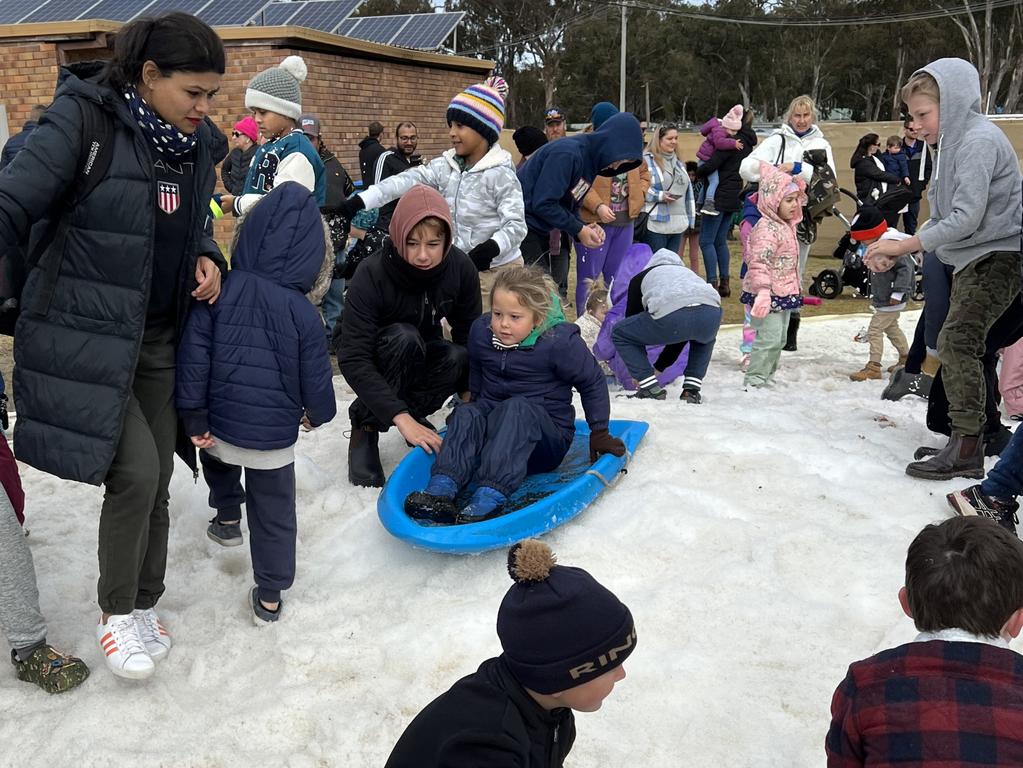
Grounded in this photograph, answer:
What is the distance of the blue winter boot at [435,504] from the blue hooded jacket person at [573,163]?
8.87 ft

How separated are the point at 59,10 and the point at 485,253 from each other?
11.9m

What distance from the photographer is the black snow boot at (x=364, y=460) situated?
4.37 meters

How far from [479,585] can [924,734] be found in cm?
191

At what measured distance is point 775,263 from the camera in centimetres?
612

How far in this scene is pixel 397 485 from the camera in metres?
3.89

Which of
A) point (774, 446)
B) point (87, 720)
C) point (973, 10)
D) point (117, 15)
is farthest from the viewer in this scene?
point (973, 10)

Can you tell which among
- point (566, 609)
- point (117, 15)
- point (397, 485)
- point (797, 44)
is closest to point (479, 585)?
point (397, 485)

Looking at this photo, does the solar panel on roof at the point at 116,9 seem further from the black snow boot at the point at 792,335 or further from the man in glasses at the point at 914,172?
the man in glasses at the point at 914,172

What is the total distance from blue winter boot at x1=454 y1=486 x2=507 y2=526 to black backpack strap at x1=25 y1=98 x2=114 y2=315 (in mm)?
1702

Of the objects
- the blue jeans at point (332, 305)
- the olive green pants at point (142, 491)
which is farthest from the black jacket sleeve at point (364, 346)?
the blue jeans at point (332, 305)

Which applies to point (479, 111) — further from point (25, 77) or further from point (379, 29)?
point (379, 29)

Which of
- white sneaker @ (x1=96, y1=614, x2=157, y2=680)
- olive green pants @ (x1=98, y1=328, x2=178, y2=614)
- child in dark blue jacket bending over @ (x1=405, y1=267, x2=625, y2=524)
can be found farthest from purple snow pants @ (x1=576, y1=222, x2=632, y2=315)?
white sneaker @ (x1=96, y1=614, x2=157, y2=680)

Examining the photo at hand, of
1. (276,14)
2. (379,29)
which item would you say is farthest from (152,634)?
(379,29)

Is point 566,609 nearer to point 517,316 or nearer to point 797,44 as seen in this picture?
point 517,316
